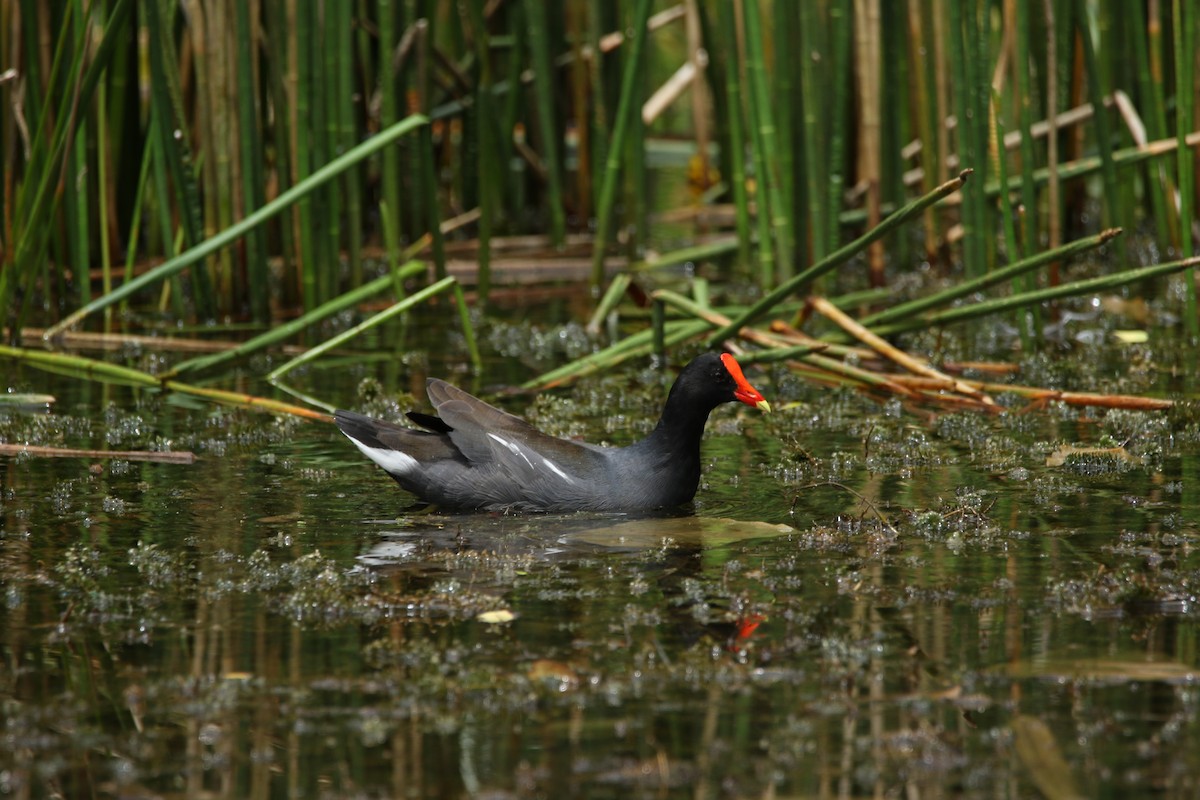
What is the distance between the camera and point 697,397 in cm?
588

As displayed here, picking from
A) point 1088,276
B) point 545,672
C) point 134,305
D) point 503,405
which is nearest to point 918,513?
point 545,672

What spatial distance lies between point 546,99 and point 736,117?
1.61 metres

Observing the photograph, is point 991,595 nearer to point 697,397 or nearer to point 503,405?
point 697,397

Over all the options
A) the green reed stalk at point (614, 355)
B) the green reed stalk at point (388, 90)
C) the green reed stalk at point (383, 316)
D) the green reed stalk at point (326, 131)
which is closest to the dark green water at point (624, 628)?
the green reed stalk at point (383, 316)

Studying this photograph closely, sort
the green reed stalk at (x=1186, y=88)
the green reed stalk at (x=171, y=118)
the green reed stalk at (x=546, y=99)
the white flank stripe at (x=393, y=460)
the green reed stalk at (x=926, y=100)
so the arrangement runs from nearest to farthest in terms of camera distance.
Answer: the white flank stripe at (x=393, y=460) → the green reed stalk at (x=1186, y=88) → the green reed stalk at (x=171, y=118) → the green reed stalk at (x=926, y=100) → the green reed stalk at (x=546, y=99)

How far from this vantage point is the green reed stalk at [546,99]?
390 inches

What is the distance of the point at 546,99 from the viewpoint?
1021cm

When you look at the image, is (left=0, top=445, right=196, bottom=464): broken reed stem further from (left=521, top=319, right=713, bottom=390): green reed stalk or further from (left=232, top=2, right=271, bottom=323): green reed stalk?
(left=232, top=2, right=271, bottom=323): green reed stalk

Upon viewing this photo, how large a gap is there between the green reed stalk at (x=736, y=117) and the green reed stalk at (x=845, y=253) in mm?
2104

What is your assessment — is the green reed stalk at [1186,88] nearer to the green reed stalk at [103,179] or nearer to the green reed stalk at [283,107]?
the green reed stalk at [283,107]

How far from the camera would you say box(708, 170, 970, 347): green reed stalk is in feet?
19.3

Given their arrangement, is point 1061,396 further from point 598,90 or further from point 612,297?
point 598,90

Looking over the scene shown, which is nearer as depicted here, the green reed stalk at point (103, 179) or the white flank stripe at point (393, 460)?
the white flank stripe at point (393, 460)

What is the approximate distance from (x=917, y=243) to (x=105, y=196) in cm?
569
